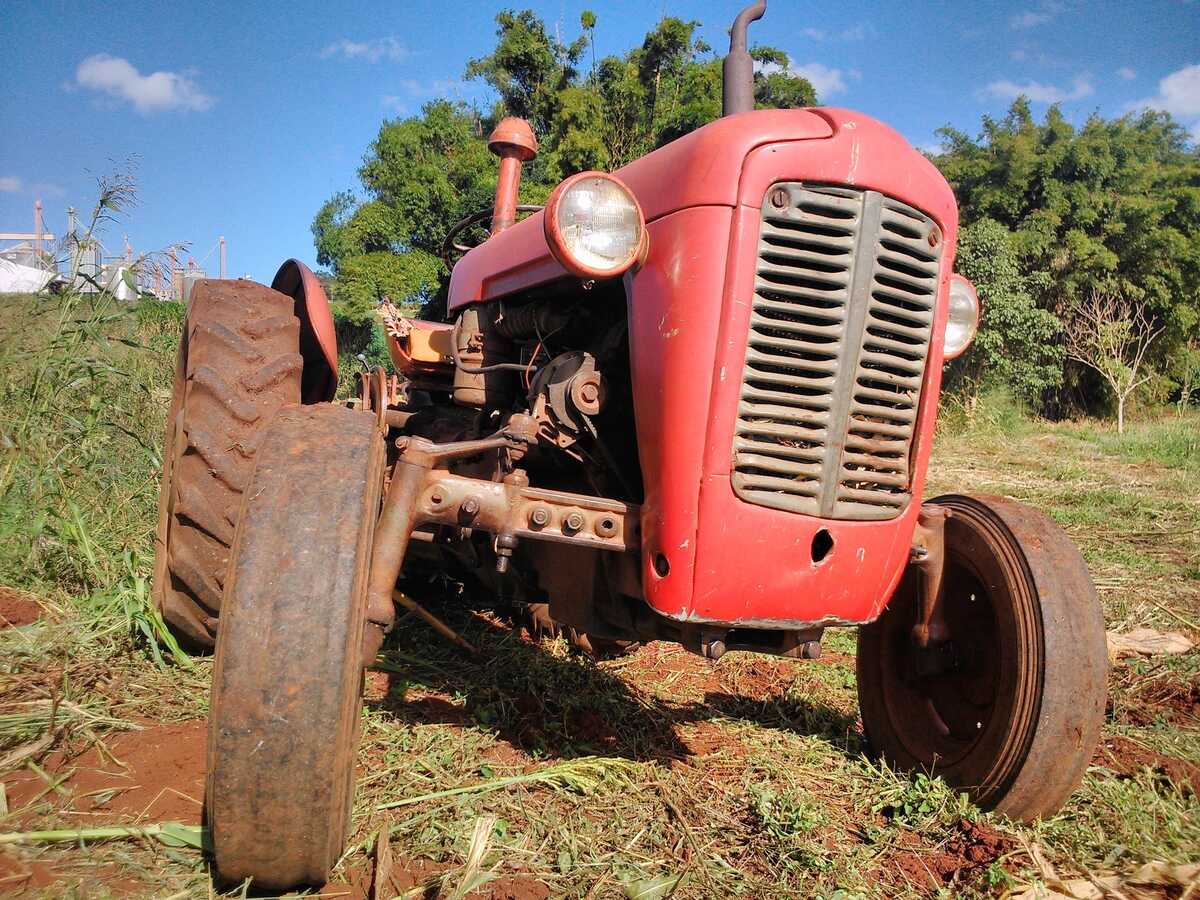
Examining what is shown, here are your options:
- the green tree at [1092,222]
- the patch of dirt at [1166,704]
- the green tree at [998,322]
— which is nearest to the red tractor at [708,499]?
the patch of dirt at [1166,704]

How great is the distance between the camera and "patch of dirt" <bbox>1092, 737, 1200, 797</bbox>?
2.53 metres

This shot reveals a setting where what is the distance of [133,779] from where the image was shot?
2236 millimetres

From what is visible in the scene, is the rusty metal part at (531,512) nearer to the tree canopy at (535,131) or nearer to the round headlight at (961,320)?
the round headlight at (961,320)

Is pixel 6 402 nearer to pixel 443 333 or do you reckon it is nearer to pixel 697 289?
pixel 443 333

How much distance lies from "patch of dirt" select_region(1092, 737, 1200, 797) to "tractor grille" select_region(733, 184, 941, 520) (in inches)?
57.5

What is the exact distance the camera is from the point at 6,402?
13.4 ft

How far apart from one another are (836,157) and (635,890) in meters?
1.86

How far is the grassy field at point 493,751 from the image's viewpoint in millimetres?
2010

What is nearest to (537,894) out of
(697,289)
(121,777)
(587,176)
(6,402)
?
(121,777)

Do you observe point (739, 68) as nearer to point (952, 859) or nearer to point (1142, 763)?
point (952, 859)

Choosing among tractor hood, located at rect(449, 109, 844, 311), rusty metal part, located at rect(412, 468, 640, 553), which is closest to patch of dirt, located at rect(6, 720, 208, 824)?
rusty metal part, located at rect(412, 468, 640, 553)

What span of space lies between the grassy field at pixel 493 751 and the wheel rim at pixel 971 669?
154 mm

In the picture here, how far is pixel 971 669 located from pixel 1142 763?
0.66 metres

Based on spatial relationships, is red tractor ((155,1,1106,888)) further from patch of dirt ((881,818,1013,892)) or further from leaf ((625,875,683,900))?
leaf ((625,875,683,900))
